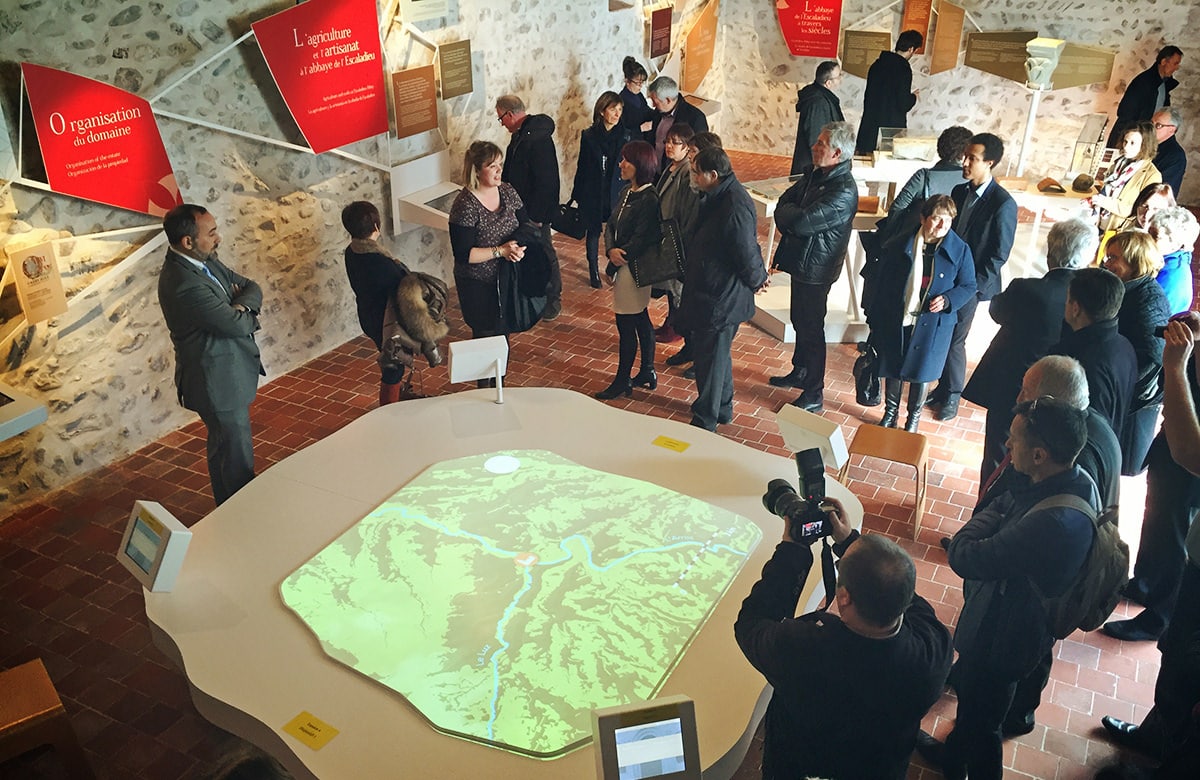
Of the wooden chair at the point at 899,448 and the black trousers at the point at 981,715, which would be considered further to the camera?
the wooden chair at the point at 899,448

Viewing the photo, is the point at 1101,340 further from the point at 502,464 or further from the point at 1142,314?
the point at 502,464

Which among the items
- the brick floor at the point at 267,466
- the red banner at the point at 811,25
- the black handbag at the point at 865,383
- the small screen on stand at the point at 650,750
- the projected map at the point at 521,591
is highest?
the red banner at the point at 811,25

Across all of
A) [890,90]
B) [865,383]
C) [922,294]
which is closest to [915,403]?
[865,383]

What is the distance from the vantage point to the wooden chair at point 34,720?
116 inches

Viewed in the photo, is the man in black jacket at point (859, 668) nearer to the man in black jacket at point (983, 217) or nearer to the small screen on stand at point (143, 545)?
the small screen on stand at point (143, 545)

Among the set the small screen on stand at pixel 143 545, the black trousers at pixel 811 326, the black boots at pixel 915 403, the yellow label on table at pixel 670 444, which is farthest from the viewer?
the black trousers at pixel 811 326

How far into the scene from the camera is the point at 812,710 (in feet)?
7.54

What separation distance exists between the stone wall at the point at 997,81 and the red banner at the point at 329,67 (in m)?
6.02

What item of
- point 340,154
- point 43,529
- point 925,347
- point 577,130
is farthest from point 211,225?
point 577,130

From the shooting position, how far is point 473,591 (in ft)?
10.6

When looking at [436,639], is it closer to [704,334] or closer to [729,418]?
[704,334]

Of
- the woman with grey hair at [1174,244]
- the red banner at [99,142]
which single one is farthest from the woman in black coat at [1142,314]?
the red banner at [99,142]

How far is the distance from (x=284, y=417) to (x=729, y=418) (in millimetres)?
2596

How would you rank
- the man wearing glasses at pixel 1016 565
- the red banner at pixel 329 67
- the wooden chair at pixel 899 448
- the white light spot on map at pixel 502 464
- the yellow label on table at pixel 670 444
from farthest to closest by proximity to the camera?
1. the red banner at pixel 329 67
2. the wooden chair at pixel 899 448
3. the yellow label on table at pixel 670 444
4. the white light spot on map at pixel 502 464
5. the man wearing glasses at pixel 1016 565
